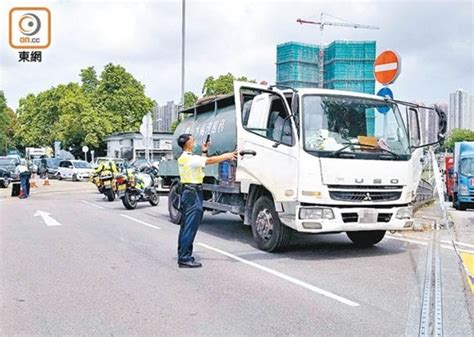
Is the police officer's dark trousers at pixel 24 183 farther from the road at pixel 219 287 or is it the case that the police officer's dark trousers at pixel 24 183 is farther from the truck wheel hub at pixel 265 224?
the truck wheel hub at pixel 265 224

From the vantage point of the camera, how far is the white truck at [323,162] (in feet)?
24.7

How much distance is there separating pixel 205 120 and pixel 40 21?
5012 mm

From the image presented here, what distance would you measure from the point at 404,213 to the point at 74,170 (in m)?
33.6

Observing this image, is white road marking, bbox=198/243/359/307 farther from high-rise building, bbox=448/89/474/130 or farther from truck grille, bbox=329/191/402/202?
high-rise building, bbox=448/89/474/130

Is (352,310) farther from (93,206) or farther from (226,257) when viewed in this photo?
(93,206)

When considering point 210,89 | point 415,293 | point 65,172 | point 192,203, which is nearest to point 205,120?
point 192,203

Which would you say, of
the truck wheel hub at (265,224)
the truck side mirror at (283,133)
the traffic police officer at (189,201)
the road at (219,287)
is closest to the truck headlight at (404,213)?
the road at (219,287)

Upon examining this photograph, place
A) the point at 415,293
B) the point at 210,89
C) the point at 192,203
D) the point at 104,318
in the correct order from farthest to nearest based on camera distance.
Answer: the point at 210,89, the point at 192,203, the point at 415,293, the point at 104,318

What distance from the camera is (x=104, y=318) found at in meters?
5.06

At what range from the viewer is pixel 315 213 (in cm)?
754

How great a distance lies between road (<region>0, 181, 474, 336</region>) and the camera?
488 cm

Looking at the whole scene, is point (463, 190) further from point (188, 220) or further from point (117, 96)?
point (117, 96)

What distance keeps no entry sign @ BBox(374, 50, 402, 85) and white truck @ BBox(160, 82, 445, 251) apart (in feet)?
5.05

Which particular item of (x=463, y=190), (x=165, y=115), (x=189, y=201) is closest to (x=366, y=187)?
(x=189, y=201)
